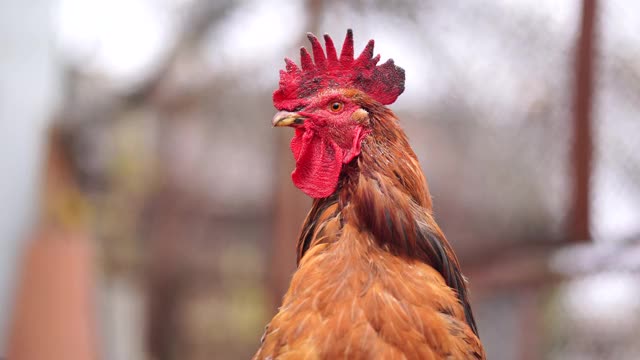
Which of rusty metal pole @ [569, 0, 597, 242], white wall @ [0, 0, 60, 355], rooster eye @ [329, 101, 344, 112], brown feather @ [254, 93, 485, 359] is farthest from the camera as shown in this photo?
white wall @ [0, 0, 60, 355]

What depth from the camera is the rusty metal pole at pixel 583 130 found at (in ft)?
9.97

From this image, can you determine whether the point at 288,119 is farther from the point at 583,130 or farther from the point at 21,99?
the point at 21,99

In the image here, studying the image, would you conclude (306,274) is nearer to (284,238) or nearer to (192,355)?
(284,238)

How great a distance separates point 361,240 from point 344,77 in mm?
355

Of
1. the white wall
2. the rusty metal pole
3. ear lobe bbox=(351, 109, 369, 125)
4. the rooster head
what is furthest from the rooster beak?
the white wall

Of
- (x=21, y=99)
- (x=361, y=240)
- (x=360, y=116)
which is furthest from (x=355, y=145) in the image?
(x=21, y=99)

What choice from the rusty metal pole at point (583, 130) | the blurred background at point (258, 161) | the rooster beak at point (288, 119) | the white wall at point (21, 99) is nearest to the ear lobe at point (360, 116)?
the rooster beak at point (288, 119)

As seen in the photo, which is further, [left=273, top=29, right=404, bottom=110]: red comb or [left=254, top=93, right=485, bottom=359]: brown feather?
[left=273, top=29, right=404, bottom=110]: red comb

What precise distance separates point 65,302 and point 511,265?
8.51 feet

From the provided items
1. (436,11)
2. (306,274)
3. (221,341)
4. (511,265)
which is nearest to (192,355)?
(221,341)

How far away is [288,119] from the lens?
1347mm

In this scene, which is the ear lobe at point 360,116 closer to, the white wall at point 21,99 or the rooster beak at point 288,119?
the rooster beak at point 288,119

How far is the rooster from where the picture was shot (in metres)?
1.25

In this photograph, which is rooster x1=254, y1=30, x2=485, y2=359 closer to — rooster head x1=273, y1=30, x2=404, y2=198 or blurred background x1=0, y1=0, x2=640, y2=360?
rooster head x1=273, y1=30, x2=404, y2=198
